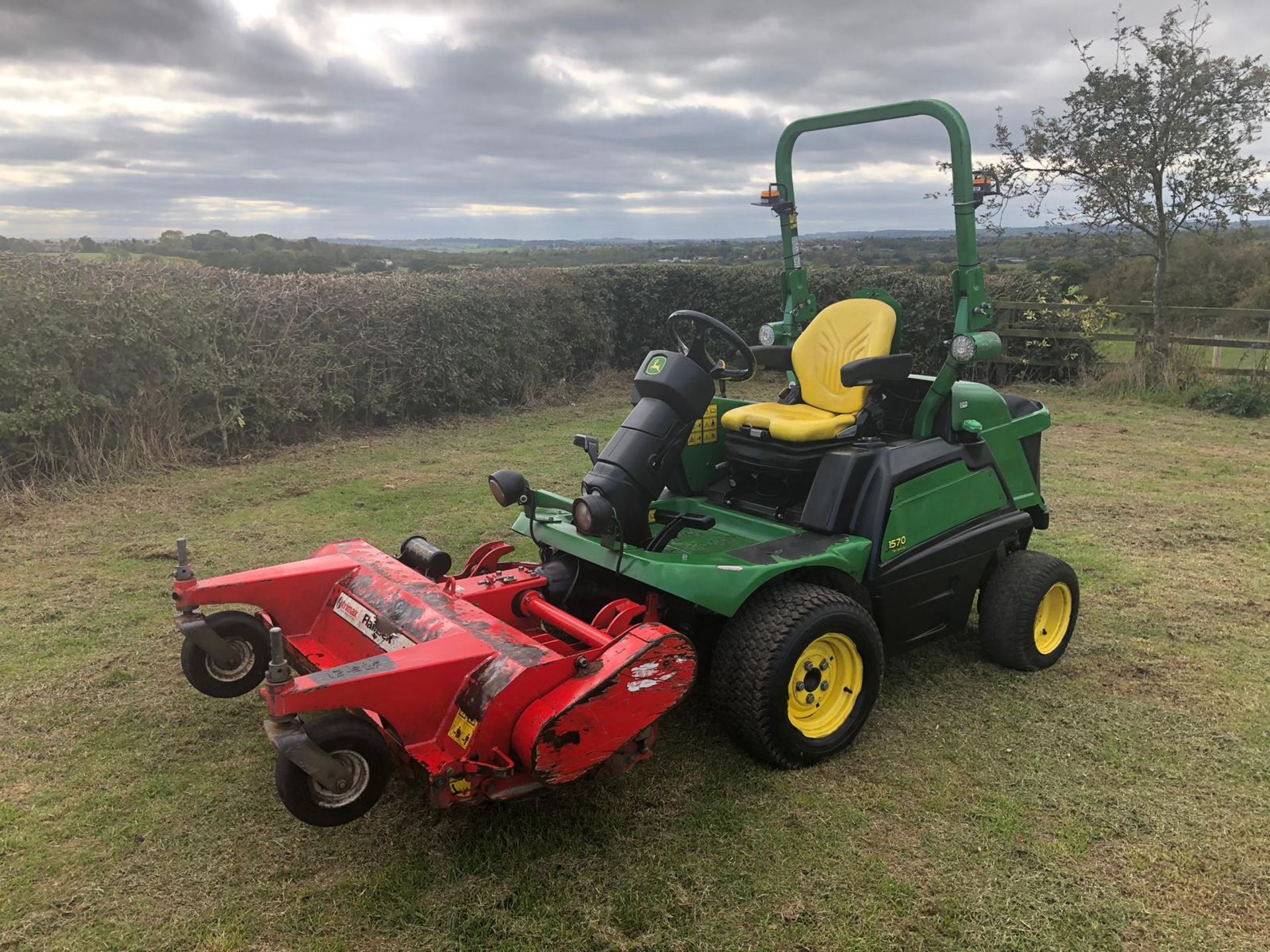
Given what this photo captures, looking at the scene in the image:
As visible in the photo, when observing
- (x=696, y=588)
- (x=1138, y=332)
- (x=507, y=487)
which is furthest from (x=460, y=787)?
(x=1138, y=332)

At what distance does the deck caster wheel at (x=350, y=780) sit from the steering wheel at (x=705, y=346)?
2.12 meters

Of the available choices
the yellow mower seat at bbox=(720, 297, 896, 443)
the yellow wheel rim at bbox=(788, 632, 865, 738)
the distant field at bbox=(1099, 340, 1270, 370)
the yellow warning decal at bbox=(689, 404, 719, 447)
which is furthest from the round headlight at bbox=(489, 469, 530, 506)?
the distant field at bbox=(1099, 340, 1270, 370)

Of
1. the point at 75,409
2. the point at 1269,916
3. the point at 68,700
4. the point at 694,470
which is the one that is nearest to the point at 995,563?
the point at 694,470

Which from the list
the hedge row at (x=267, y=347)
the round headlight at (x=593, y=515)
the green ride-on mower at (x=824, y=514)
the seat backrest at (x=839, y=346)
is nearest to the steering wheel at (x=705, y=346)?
the green ride-on mower at (x=824, y=514)

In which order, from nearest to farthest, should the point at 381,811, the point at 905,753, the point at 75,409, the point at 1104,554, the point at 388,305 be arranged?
the point at 381,811
the point at 905,753
the point at 1104,554
the point at 75,409
the point at 388,305

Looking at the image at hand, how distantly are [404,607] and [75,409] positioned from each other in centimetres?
527

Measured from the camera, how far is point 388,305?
9789 millimetres

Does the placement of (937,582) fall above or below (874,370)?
below

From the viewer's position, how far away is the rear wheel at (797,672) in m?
3.27

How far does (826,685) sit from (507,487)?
156 centimetres

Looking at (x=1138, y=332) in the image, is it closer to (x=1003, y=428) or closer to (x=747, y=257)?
(x=747, y=257)

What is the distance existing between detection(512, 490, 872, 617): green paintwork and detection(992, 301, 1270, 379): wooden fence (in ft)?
30.0

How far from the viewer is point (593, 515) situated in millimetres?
3490

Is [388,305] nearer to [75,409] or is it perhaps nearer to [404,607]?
[75,409]
